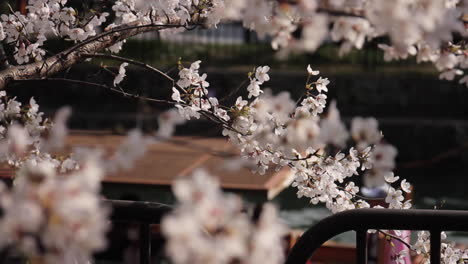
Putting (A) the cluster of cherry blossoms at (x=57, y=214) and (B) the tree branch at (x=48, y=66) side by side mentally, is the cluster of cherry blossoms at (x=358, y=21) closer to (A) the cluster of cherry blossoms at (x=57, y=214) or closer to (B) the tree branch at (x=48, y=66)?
(A) the cluster of cherry blossoms at (x=57, y=214)

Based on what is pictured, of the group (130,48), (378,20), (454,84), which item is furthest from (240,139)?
(130,48)

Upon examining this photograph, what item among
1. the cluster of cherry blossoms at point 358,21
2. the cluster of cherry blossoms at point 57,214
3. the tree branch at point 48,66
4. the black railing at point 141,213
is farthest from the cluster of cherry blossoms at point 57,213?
the tree branch at point 48,66

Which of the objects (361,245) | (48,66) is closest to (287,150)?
(361,245)

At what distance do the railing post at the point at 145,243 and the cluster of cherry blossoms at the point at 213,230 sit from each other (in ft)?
2.48

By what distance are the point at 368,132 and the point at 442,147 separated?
8.36 meters

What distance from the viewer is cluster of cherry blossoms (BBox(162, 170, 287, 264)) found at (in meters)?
0.86

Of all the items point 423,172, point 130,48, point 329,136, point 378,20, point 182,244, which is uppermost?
point 130,48

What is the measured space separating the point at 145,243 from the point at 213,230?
813mm

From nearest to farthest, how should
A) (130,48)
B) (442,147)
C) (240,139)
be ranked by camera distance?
(240,139)
(442,147)
(130,48)

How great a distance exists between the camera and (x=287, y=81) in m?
10.1

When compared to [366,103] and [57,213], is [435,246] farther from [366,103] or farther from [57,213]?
[366,103]

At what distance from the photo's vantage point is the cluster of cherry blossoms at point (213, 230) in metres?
0.86

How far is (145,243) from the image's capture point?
5.62 ft

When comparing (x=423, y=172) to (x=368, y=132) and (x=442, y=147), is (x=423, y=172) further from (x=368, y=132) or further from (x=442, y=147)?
(x=368, y=132)
